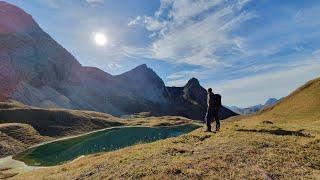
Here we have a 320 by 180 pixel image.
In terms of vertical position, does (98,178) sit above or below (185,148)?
below

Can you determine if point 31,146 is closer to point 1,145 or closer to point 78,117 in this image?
point 1,145

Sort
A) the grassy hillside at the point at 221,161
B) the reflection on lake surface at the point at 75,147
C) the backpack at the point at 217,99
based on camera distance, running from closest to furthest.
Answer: the grassy hillside at the point at 221,161, the backpack at the point at 217,99, the reflection on lake surface at the point at 75,147


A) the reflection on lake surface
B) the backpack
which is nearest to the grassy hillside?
the backpack

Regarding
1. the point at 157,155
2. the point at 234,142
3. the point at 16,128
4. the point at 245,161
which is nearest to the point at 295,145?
the point at 234,142

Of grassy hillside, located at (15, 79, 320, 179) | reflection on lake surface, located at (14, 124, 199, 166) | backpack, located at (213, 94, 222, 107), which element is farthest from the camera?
reflection on lake surface, located at (14, 124, 199, 166)

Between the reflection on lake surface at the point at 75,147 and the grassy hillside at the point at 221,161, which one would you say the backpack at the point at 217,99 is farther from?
the reflection on lake surface at the point at 75,147

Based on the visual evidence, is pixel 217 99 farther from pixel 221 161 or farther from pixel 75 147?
pixel 75 147

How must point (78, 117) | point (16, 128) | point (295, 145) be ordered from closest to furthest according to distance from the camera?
point (295, 145) → point (16, 128) → point (78, 117)

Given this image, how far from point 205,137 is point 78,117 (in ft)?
302

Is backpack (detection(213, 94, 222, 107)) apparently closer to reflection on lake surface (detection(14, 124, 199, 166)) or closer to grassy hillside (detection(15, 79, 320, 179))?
grassy hillside (detection(15, 79, 320, 179))

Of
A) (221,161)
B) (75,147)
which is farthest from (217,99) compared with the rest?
(75,147)

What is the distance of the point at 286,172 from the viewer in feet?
64.0

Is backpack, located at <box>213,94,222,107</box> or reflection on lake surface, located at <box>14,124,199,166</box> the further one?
reflection on lake surface, located at <box>14,124,199,166</box>

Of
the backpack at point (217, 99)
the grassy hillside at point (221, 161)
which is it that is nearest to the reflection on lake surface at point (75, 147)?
the backpack at point (217, 99)
